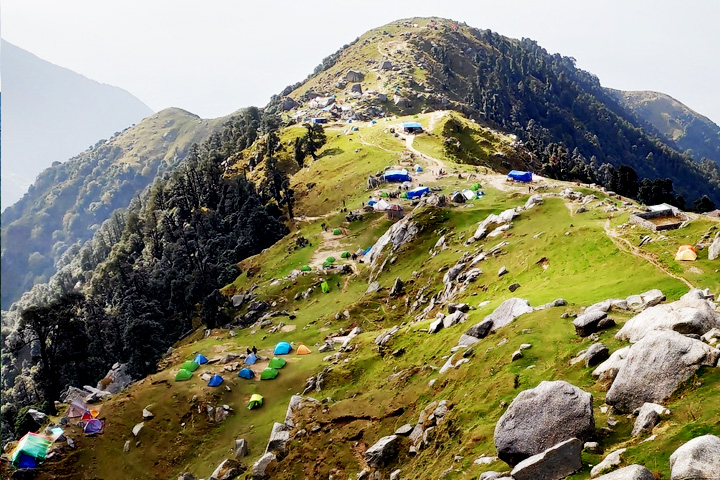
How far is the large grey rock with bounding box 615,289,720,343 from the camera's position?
25531mm

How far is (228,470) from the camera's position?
43.6 meters

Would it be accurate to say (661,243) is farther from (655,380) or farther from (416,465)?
(416,465)

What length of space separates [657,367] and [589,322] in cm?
894

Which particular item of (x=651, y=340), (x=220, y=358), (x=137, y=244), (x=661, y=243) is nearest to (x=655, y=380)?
(x=651, y=340)

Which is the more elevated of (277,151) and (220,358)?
(277,151)

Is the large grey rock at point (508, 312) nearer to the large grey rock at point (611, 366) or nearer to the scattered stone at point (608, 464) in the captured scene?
the large grey rock at point (611, 366)

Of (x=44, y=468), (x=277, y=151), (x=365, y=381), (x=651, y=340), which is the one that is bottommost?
(x=44, y=468)

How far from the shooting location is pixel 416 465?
29.9 m

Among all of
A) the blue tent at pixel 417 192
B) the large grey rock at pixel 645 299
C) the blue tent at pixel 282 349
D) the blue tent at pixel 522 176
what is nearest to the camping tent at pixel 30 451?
the blue tent at pixel 282 349

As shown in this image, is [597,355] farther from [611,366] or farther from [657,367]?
[657,367]

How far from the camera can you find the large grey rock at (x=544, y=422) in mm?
21500

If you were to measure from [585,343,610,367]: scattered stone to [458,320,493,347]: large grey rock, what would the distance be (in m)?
12.1

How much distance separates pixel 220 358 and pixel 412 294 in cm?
2814

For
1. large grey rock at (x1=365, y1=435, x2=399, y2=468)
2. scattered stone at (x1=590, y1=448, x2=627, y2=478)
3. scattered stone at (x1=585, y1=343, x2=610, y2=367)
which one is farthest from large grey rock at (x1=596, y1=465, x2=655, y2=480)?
large grey rock at (x1=365, y1=435, x2=399, y2=468)
